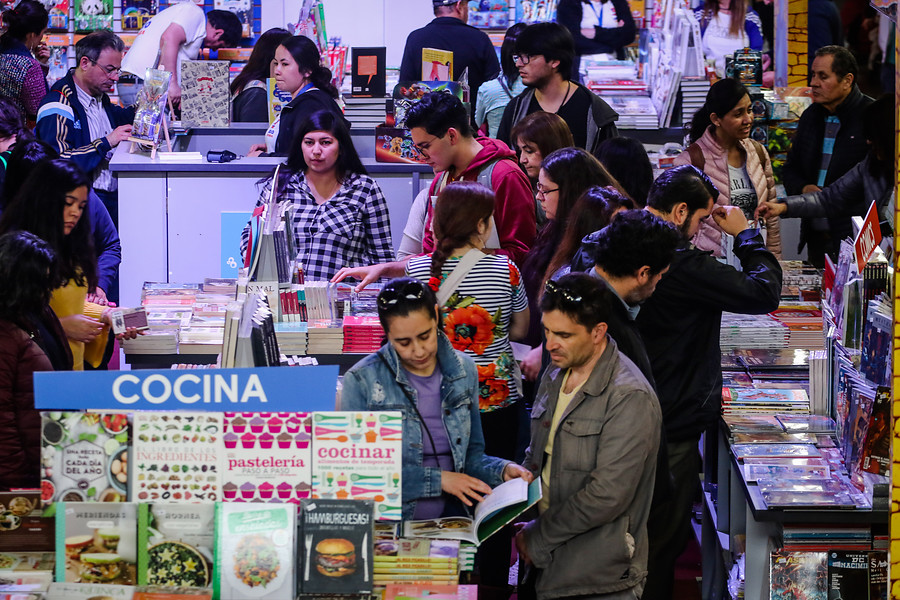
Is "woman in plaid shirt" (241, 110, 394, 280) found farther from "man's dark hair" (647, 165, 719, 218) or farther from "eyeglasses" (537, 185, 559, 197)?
"man's dark hair" (647, 165, 719, 218)

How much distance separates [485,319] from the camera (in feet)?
13.1

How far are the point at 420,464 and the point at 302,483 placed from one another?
2.02ft

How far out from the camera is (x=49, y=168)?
4512mm

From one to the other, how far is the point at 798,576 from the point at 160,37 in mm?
7325

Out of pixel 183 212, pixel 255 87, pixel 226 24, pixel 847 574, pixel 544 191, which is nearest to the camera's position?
pixel 847 574

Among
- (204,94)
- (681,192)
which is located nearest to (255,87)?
(204,94)

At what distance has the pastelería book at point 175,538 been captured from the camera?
2547 mm

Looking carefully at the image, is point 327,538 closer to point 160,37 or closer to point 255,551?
point 255,551

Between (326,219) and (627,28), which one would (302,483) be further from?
(627,28)

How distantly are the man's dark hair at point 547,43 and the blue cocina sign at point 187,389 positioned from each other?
145 inches

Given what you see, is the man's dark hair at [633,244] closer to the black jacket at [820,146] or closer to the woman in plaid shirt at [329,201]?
the woman in plaid shirt at [329,201]

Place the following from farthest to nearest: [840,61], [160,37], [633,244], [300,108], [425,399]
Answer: [160,37], [840,61], [300,108], [633,244], [425,399]

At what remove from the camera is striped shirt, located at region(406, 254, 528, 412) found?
13.1ft

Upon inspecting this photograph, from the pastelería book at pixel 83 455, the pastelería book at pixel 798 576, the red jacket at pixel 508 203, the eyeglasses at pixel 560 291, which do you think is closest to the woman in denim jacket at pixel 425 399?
the eyeglasses at pixel 560 291
